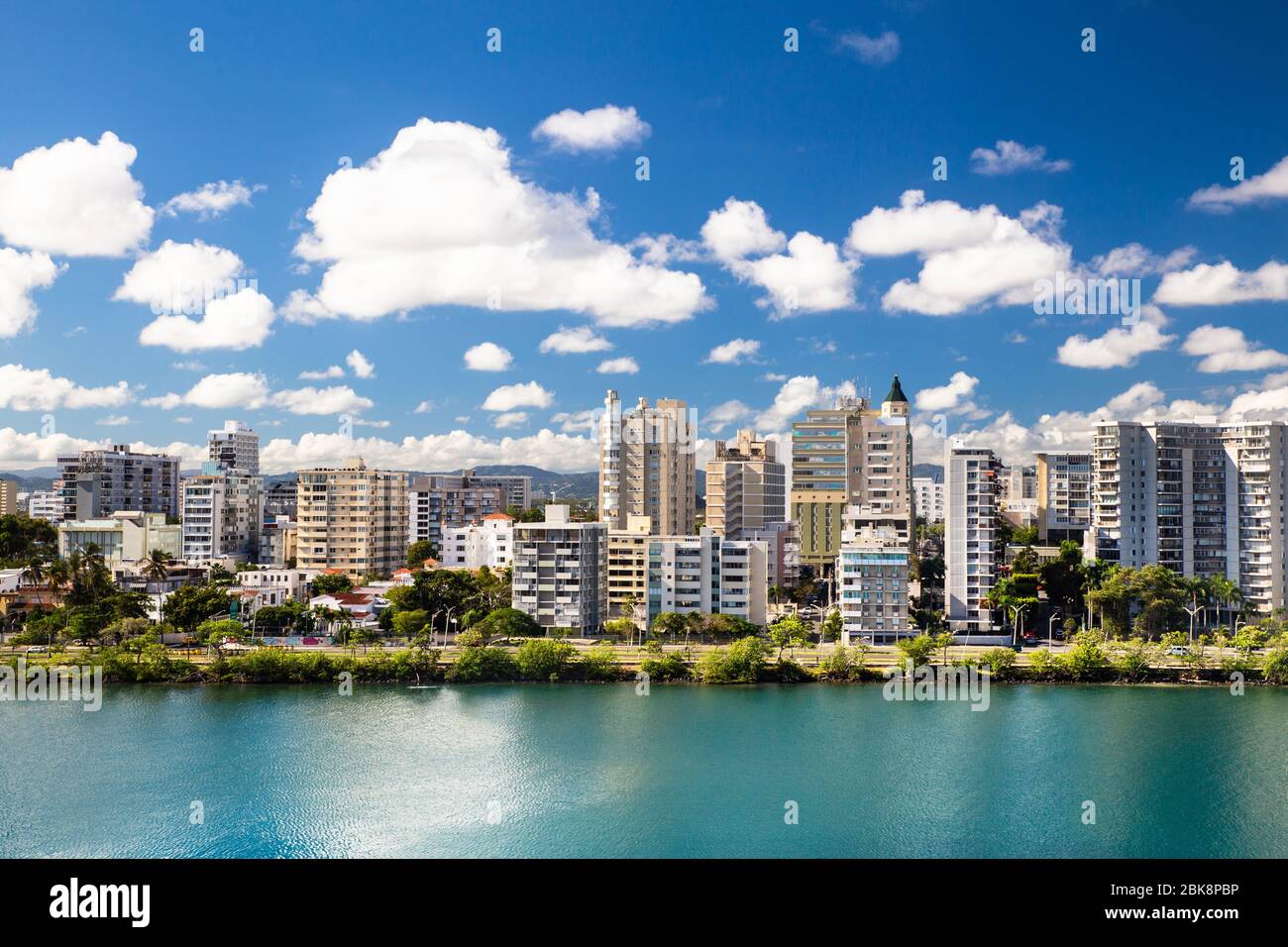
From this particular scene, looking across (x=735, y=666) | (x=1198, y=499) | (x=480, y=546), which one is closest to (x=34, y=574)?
(x=480, y=546)

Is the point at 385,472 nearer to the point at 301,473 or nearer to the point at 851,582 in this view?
the point at 301,473

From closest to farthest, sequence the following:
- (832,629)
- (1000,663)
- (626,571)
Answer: (1000,663) → (832,629) → (626,571)

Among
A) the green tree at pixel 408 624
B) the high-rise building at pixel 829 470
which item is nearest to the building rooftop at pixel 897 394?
the high-rise building at pixel 829 470

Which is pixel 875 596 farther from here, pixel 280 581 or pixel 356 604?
pixel 280 581

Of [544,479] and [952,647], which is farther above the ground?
[544,479]

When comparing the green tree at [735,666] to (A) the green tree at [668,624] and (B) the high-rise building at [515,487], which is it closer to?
(A) the green tree at [668,624]
